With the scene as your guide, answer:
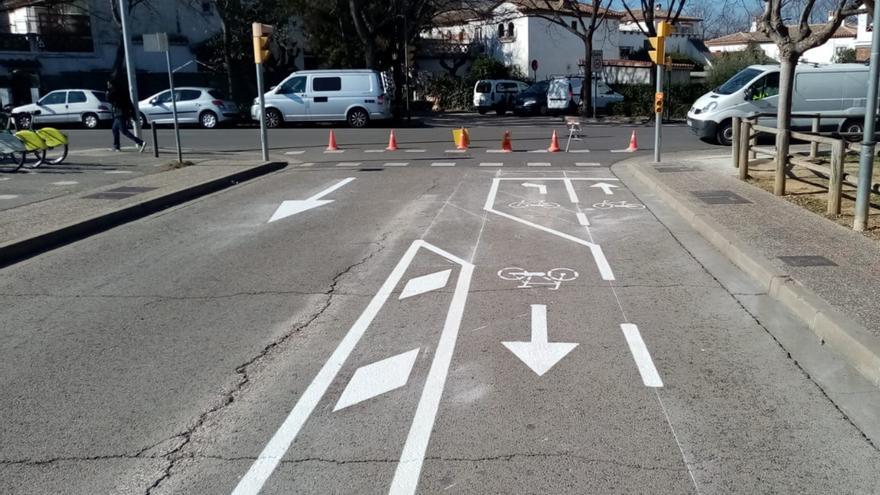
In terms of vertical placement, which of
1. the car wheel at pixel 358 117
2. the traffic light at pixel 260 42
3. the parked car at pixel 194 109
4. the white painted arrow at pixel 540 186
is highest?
the traffic light at pixel 260 42

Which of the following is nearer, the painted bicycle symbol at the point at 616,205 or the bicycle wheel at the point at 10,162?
the painted bicycle symbol at the point at 616,205

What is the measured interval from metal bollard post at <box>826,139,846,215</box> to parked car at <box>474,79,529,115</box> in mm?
30380

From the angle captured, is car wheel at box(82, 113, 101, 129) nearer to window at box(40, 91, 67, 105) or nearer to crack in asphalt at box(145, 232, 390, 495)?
window at box(40, 91, 67, 105)

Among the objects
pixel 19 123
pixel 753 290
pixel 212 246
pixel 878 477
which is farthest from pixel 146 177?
pixel 19 123

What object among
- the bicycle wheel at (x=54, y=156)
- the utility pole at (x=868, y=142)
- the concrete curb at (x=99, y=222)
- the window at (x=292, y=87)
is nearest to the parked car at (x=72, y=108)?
the window at (x=292, y=87)

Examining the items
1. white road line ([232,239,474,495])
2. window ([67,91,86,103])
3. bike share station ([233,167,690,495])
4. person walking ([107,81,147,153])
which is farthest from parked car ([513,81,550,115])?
white road line ([232,239,474,495])

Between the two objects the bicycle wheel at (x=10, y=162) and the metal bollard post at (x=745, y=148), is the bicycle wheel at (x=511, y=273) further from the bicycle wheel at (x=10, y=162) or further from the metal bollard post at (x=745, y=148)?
the bicycle wheel at (x=10, y=162)

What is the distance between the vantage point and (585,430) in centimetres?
430

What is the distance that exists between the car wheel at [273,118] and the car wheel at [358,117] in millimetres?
2700

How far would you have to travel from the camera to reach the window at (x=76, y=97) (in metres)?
30.4

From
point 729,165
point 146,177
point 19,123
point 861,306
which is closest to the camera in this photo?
point 861,306

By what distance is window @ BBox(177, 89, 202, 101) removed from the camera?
29.9 metres

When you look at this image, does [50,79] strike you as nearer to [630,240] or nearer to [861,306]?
[630,240]

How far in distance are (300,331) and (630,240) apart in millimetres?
4818
